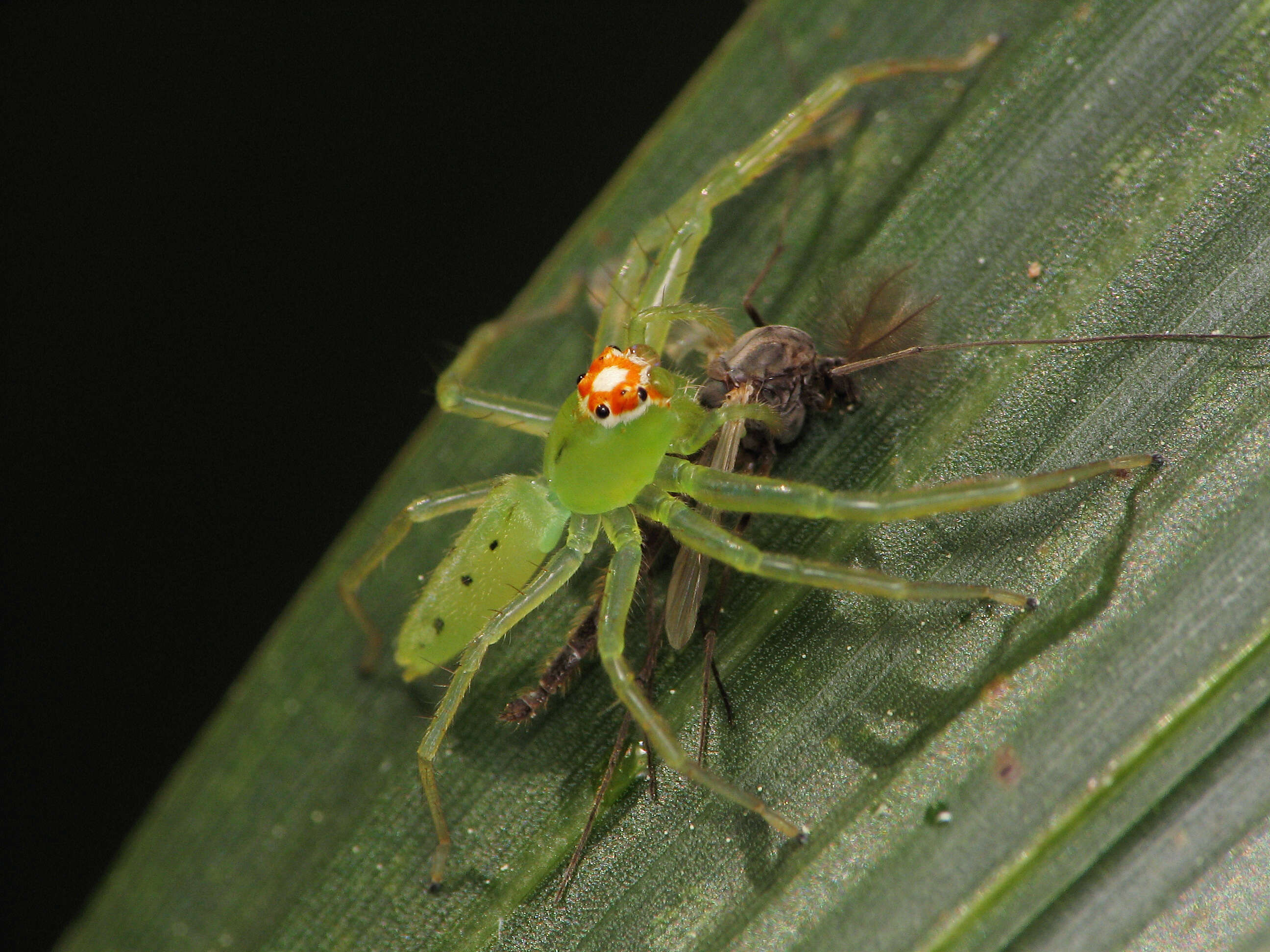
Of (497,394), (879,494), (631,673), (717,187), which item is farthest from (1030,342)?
(497,394)

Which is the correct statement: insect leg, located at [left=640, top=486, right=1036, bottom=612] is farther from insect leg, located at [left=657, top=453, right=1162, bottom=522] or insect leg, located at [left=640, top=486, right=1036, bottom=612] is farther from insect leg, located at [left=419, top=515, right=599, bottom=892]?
insect leg, located at [left=419, top=515, right=599, bottom=892]

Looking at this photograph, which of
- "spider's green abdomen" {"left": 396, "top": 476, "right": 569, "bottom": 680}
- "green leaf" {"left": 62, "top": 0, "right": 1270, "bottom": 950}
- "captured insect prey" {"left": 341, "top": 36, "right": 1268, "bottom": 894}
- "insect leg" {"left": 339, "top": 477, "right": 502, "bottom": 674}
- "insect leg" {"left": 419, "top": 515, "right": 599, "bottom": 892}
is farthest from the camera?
"insect leg" {"left": 339, "top": 477, "right": 502, "bottom": 674}

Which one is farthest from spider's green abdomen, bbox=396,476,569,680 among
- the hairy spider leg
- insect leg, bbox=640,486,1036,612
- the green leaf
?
the hairy spider leg

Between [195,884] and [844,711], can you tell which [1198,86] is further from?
[195,884]

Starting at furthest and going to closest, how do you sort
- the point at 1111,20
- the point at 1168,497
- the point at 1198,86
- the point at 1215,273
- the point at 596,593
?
the point at 596,593
the point at 1111,20
the point at 1198,86
the point at 1215,273
the point at 1168,497

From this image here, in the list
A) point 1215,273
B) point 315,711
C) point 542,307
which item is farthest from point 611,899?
point 1215,273

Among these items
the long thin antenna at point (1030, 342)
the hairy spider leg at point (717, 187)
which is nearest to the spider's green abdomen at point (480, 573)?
the hairy spider leg at point (717, 187)

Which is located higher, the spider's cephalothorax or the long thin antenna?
the long thin antenna

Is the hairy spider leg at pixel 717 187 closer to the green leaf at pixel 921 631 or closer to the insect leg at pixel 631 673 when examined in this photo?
the green leaf at pixel 921 631
